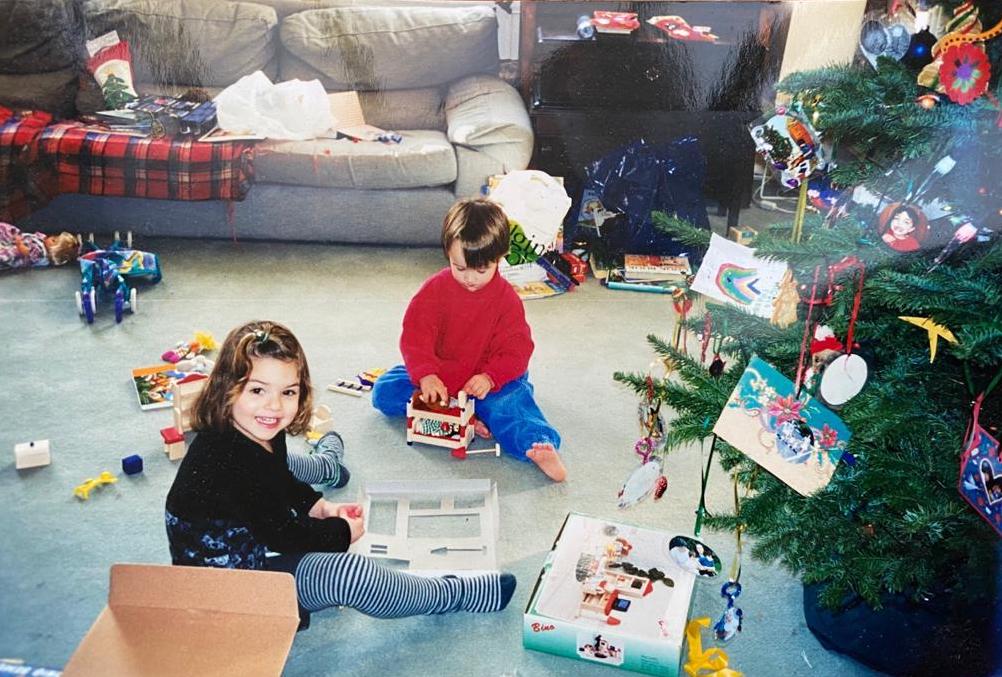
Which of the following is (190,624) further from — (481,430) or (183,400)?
(481,430)

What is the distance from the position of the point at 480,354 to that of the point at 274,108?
81cm

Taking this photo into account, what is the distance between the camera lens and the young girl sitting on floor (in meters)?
1.31

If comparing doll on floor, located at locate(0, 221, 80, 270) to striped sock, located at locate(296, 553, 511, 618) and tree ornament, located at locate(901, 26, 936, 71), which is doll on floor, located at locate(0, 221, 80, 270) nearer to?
striped sock, located at locate(296, 553, 511, 618)

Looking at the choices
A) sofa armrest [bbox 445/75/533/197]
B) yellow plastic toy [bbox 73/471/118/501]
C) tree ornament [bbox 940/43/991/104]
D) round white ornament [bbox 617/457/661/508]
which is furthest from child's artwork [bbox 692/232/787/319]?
sofa armrest [bbox 445/75/533/197]

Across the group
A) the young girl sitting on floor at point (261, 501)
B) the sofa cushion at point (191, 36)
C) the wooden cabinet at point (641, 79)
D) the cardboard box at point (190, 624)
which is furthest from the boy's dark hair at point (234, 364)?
the wooden cabinet at point (641, 79)

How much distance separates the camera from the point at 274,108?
87.8 inches

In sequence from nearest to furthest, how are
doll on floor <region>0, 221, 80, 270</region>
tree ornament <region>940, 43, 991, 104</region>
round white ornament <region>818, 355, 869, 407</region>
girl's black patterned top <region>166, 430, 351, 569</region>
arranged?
tree ornament <region>940, 43, 991, 104</region>, round white ornament <region>818, 355, 869, 407</region>, girl's black patterned top <region>166, 430, 351, 569</region>, doll on floor <region>0, 221, 80, 270</region>

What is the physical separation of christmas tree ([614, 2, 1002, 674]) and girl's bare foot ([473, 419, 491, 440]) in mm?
586

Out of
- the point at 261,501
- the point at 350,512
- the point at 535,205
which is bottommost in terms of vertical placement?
the point at 350,512

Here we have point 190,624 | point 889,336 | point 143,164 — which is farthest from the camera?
point 143,164

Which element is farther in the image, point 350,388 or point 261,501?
point 350,388

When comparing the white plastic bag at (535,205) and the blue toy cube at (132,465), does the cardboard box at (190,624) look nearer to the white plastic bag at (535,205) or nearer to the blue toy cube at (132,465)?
the blue toy cube at (132,465)

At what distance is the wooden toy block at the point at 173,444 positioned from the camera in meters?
1.76

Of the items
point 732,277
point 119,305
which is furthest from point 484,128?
point 732,277
